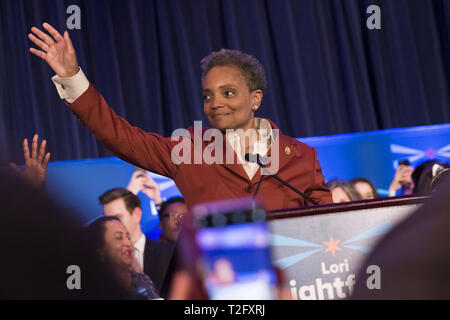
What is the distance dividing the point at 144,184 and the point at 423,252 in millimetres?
2696

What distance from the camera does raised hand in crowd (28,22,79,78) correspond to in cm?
146

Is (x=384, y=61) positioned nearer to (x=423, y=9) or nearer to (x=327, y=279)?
(x=423, y=9)

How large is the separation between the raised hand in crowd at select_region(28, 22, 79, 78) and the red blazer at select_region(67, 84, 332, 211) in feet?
0.26

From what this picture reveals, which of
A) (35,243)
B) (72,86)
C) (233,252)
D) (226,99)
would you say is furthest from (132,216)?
(35,243)

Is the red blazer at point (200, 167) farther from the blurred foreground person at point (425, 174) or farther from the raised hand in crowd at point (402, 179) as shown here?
the raised hand in crowd at point (402, 179)

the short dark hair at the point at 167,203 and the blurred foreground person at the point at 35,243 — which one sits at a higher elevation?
the blurred foreground person at the point at 35,243

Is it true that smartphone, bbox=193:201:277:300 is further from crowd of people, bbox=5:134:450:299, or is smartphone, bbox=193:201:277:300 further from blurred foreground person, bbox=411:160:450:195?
blurred foreground person, bbox=411:160:450:195

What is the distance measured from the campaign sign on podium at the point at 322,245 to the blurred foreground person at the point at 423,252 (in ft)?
1.49

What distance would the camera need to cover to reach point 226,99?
1.80 m

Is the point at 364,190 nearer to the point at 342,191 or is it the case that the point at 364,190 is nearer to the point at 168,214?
the point at 342,191

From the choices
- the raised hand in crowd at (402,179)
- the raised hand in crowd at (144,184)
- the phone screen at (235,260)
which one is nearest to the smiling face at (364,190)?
the raised hand in crowd at (402,179)

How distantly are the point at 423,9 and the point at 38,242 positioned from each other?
4.11m

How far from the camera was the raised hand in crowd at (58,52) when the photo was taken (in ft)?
4.80
